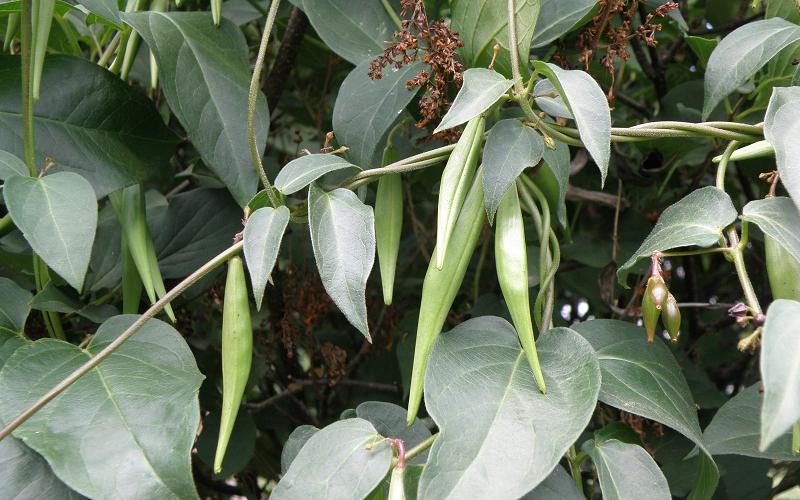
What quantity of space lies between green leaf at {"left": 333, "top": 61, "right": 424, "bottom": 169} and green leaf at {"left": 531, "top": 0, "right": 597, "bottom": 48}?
9 centimetres

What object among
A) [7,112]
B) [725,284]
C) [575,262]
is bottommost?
[725,284]

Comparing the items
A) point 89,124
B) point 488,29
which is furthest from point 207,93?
point 488,29

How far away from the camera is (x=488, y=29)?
547 millimetres

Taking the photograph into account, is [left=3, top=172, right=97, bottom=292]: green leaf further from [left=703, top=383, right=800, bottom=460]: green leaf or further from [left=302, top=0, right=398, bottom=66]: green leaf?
[left=703, top=383, right=800, bottom=460]: green leaf

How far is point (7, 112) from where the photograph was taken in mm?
604

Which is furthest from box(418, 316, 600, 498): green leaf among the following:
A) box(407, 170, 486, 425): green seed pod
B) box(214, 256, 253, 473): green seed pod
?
box(214, 256, 253, 473): green seed pod

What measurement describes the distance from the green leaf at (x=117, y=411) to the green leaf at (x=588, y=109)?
0.82 feet

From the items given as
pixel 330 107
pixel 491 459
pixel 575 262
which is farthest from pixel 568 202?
pixel 491 459

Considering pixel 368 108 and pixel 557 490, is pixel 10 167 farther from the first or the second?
pixel 557 490

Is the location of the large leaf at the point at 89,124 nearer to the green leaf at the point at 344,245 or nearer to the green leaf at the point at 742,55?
the green leaf at the point at 344,245

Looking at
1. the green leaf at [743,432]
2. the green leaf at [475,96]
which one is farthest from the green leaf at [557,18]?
the green leaf at [743,432]

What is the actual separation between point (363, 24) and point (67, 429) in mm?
370

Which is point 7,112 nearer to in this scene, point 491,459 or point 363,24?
point 363,24

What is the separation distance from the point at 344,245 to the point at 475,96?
103 millimetres
